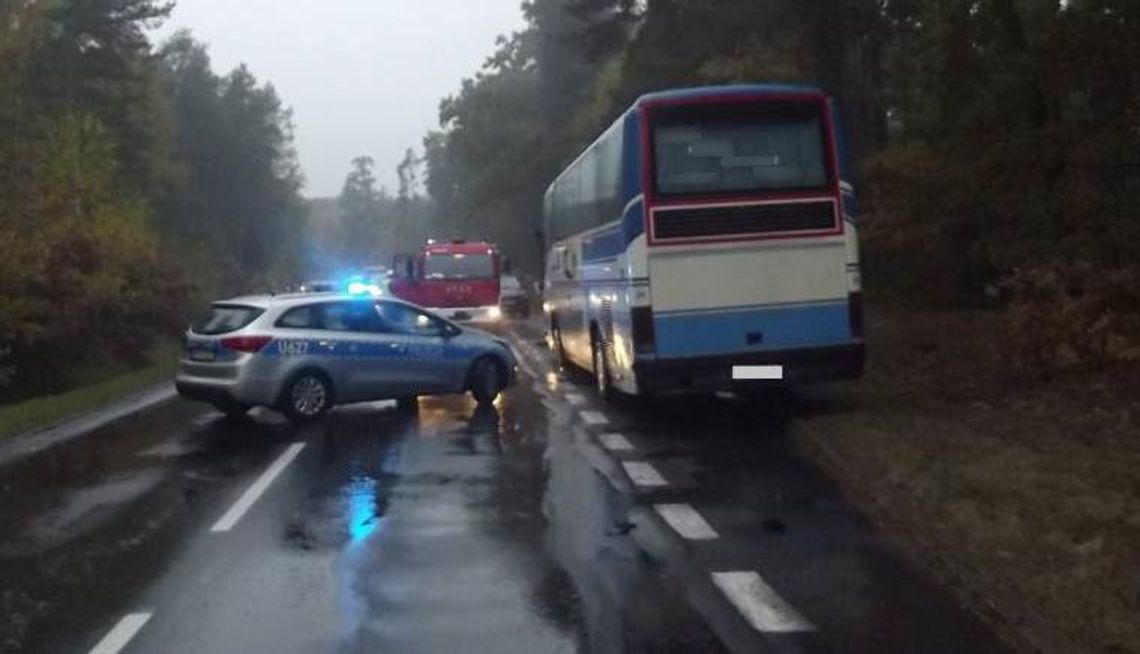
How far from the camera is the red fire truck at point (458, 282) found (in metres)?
44.3

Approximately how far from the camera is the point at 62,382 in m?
28.9

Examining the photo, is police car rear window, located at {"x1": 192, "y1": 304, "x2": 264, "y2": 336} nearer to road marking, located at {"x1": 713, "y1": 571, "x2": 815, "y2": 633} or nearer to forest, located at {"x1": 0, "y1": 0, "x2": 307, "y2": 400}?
forest, located at {"x1": 0, "y1": 0, "x2": 307, "y2": 400}

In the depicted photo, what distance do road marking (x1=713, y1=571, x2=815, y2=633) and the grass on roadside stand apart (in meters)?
11.6

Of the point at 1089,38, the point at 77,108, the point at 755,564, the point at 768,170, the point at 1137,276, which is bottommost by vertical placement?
the point at 755,564

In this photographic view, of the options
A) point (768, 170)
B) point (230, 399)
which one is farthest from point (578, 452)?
point (230, 399)

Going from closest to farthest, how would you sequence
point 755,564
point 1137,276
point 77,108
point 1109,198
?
1. point 755,564
2. point 1137,276
3. point 1109,198
4. point 77,108

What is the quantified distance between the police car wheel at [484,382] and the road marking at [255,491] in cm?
424

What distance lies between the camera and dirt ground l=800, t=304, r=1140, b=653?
8.14m

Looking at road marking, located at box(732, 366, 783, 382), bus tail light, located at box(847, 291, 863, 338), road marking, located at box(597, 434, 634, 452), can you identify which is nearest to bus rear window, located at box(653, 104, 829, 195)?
bus tail light, located at box(847, 291, 863, 338)

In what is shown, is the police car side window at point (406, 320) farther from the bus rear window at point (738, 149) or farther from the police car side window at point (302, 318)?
the bus rear window at point (738, 149)

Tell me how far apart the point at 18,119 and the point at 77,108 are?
31.7 metres

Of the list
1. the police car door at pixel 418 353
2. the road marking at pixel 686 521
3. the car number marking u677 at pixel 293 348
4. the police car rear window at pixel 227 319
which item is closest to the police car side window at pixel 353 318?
the police car door at pixel 418 353

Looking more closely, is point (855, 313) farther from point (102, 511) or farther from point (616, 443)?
point (102, 511)

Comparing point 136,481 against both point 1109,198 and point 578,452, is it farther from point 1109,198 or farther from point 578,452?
point 1109,198
